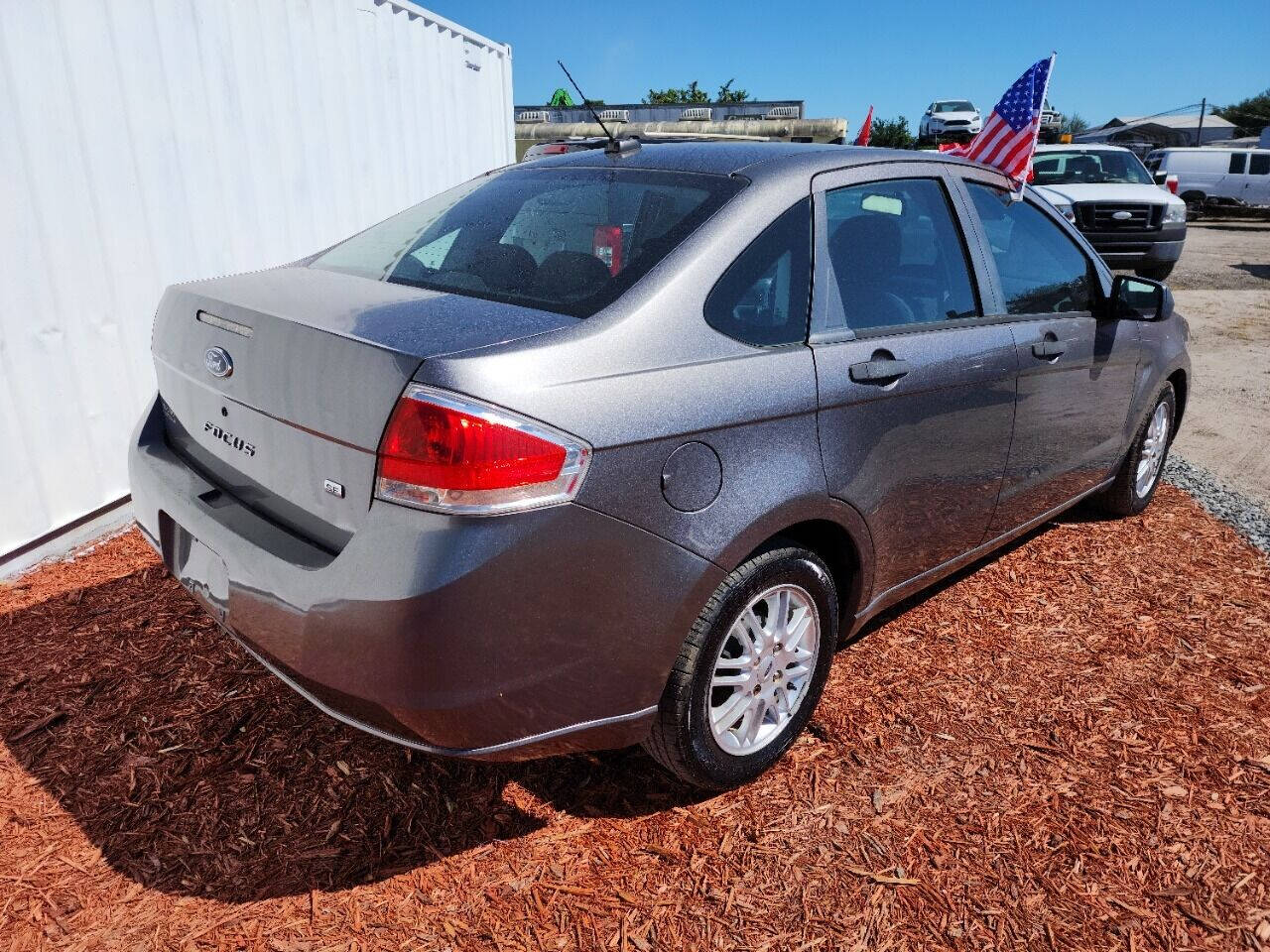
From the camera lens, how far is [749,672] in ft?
8.55

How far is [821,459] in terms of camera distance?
2.54m

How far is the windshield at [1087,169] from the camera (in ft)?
46.3

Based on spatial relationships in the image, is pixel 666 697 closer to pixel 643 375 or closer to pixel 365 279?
A: pixel 643 375

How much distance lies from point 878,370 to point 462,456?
138 centimetres

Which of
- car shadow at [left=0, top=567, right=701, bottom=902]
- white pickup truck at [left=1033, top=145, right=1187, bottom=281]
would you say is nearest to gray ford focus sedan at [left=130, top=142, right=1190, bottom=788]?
car shadow at [left=0, top=567, right=701, bottom=902]

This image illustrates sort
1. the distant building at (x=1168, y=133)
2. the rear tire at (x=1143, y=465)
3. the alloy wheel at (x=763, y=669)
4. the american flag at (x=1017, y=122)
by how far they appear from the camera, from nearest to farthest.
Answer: the alloy wheel at (x=763, y=669)
the rear tire at (x=1143, y=465)
the american flag at (x=1017, y=122)
the distant building at (x=1168, y=133)

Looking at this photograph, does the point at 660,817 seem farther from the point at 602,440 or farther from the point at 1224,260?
the point at 1224,260

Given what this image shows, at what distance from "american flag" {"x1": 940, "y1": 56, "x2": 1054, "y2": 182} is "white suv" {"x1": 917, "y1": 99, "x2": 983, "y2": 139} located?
2387 centimetres

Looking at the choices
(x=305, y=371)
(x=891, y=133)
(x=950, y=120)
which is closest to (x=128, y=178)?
(x=305, y=371)

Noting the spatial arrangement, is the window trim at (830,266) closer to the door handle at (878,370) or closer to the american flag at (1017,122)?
the door handle at (878,370)

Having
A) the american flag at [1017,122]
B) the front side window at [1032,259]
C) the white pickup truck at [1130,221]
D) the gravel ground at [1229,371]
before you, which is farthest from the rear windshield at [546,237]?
the white pickup truck at [1130,221]

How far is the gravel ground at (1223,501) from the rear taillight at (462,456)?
4.33 metres

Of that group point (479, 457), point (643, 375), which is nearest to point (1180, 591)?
point (643, 375)

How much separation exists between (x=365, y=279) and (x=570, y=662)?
128 centimetres
